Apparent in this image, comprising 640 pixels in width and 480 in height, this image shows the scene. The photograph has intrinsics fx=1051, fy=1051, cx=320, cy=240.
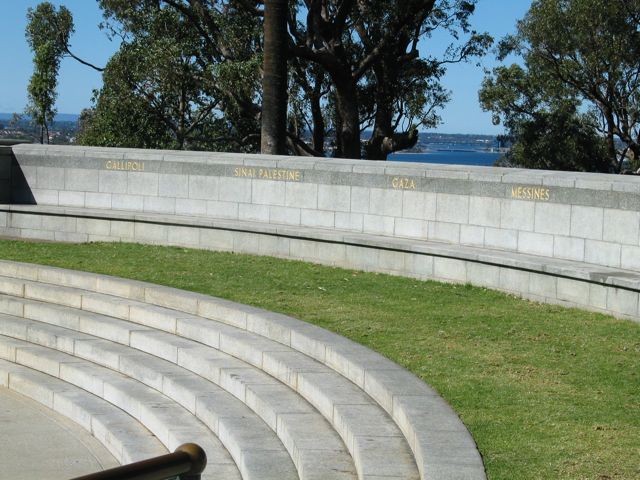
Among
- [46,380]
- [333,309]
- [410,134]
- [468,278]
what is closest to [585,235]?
[468,278]

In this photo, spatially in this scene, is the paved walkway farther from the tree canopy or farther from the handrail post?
the tree canopy

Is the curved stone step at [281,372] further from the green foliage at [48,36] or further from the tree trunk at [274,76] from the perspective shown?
the green foliage at [48,36]

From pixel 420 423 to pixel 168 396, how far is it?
350 cm

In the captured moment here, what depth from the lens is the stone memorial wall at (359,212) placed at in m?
12.3

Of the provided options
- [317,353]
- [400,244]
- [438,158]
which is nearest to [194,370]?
[317,353]

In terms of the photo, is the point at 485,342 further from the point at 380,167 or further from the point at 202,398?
the point at 380,167

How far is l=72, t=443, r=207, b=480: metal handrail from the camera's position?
3293mm

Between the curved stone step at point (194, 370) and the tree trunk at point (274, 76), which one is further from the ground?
the tree trunk at point (274, 76)

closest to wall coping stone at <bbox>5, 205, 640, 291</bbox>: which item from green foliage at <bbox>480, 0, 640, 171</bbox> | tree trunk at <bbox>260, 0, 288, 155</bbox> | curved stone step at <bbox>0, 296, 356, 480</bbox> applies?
tree trunk at <bbox>260, 0, 288, 155</bbox>

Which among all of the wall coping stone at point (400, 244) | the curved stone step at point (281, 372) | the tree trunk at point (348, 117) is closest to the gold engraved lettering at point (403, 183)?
the wall coping stone at point (400, 244)

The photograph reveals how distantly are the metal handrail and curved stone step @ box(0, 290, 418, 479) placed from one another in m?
2.87

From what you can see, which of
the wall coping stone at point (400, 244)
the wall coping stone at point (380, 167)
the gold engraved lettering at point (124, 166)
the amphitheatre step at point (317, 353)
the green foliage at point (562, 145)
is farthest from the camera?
the green foliage at point (562, 145)

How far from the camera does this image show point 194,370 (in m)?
10.0

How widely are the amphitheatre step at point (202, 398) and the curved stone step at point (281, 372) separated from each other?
44 millimetres
